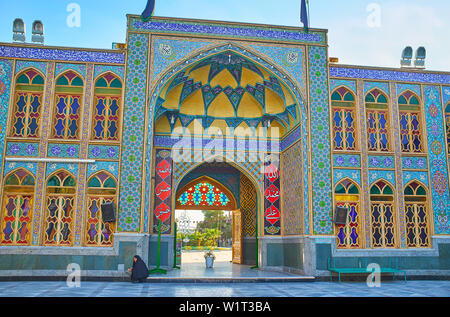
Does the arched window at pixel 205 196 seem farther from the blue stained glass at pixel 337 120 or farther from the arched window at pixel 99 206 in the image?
the blue stained glass at pixel 337 120

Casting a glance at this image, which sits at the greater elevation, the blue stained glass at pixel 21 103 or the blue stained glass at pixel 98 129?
the blue stained glass at pixel 21 103

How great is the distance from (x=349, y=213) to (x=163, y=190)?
501 cm

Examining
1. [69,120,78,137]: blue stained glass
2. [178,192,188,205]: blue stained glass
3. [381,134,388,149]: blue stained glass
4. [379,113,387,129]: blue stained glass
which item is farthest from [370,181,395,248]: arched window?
[69,120,78,137]: blue stained glass

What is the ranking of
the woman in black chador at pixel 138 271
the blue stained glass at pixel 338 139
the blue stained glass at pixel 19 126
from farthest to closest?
the blue stained glass at pixel 338 139, the blue stained glass at pixel 19 126, the woman in black chador at pixel 138 271

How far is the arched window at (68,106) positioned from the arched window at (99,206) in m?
1.20

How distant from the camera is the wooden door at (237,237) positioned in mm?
13688

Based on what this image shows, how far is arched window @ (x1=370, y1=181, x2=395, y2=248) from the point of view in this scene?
10.2 metres

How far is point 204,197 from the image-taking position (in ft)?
45.8

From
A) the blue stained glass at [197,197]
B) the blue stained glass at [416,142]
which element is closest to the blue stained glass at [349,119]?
the blue stained glass at [416,142]

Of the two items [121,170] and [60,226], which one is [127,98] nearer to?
[121,170]

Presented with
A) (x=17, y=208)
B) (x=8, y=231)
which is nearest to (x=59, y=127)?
(x=17, y=208)

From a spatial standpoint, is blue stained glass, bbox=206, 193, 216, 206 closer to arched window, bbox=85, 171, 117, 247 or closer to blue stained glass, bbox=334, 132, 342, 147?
arched window, bbox=85, 171, 117, 247

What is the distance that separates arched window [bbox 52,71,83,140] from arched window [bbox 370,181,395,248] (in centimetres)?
740
